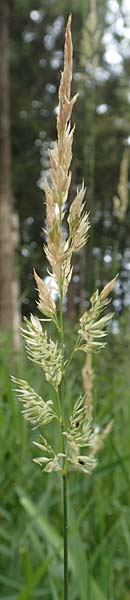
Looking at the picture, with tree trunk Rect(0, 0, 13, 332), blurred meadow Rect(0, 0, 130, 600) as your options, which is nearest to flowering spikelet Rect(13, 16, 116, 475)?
blurred meadow Rect(0, 0, 130, 600)

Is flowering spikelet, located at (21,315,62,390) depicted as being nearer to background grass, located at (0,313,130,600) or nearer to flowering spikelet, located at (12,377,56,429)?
flowering spikelet, located at (12,377,56,429)

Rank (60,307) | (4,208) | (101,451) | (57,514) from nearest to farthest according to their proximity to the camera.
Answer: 1. (60,307)
2. (57,514)
3. (101,451)
4. (4,208)

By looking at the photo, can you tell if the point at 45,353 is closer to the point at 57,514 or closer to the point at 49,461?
the point at 49,461

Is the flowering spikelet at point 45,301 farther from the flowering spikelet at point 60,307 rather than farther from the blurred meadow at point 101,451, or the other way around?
the blurred meadow at point 101,451

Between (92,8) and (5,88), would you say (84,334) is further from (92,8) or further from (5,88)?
(5,88)

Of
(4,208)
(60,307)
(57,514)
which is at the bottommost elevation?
(57,514)

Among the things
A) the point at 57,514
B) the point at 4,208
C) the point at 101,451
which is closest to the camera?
the point at 57,514

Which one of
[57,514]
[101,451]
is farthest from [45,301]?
[101,451]

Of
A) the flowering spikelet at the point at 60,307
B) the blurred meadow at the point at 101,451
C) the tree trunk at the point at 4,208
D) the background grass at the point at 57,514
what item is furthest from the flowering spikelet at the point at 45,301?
Result: the tree trunk at the point at 4,208

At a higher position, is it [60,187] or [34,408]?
[60,187]

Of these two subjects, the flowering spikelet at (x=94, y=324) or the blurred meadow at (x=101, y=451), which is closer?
the flowering spikelet at (x=94, y=324)

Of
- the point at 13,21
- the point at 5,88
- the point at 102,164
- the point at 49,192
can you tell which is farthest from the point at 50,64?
the point at 49,192
